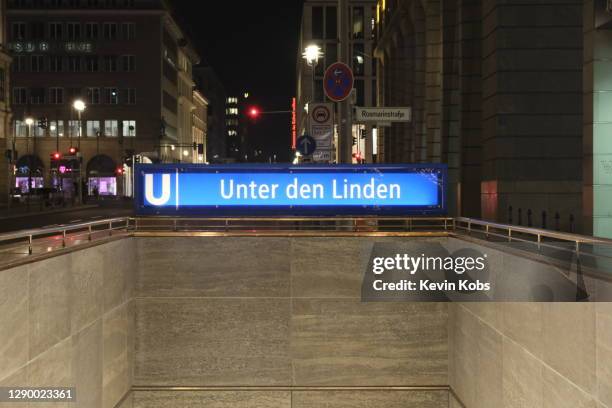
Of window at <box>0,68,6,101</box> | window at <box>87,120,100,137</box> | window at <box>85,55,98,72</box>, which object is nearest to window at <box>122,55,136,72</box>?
window at <box>85,55,98,72</box>

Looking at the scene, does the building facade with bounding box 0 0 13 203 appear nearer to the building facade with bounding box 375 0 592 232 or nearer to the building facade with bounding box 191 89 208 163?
the building facade with bounding box 375 0 592 232

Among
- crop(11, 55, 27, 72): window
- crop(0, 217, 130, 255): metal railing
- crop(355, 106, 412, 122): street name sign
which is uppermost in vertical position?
crop(11, 55, 27, 72): window

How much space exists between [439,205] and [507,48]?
10.6 metres

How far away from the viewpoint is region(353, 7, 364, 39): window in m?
103

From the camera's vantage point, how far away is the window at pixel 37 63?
9219 centimetres

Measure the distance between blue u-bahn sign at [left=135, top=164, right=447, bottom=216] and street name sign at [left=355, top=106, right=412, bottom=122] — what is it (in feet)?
15.9

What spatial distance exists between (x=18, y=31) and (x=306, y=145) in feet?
268

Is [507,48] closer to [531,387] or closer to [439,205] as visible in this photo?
[439,205]

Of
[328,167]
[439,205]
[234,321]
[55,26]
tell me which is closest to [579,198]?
[439,205]

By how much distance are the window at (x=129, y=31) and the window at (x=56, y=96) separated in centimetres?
1093

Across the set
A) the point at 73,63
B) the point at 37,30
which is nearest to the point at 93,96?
the point at 73,63

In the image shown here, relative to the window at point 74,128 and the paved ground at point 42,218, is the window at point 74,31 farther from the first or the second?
the paved ground at point 42,218

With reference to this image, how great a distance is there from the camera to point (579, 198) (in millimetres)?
23672

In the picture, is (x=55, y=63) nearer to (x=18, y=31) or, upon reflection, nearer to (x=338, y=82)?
(x=18, y=31)
